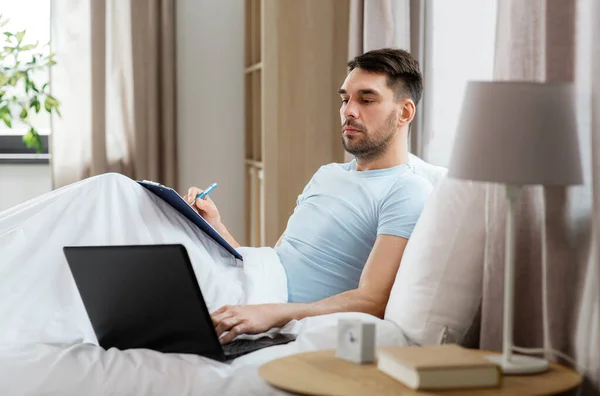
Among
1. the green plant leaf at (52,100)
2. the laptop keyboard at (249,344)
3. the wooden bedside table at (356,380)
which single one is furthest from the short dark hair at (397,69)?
the green plant leaf at (52,100)

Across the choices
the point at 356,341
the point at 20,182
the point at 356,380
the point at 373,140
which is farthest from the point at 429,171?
the point at 20,182


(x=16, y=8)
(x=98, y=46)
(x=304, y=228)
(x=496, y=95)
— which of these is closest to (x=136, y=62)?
(x=98, y=46)

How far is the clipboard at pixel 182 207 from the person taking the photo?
2205mm

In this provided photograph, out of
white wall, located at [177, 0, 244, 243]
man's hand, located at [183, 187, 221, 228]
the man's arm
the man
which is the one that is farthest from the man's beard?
white wall, located at [177, 0, 244, 243]

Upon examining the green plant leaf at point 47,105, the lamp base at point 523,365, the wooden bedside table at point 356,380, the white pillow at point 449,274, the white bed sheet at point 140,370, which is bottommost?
the white bed sheet at point 140,370

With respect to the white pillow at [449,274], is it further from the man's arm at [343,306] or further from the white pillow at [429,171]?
the white pillow at [429,171]

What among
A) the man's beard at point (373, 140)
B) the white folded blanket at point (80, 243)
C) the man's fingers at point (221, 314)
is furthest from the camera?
the man's beard at point (373, 140)

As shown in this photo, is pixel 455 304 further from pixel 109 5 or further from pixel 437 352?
pixel 109 5

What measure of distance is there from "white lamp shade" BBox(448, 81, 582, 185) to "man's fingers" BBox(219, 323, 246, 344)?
0.67 metres

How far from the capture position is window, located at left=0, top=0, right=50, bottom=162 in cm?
452

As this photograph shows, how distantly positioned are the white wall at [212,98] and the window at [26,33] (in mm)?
721

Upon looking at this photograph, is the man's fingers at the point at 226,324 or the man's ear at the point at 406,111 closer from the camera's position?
the man's fingers at the point at 226,324

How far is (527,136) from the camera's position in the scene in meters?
1.32

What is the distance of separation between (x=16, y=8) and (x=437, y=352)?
12.4 ft
